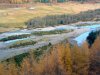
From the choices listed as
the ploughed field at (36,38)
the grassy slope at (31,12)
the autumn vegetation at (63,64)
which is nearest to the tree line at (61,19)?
the grassy slope at (31,12)

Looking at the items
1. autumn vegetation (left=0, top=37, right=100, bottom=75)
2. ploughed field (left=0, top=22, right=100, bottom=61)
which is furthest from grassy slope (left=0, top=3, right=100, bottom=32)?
autumn vegetation (left=0, top=37, right=100, bottom=75)

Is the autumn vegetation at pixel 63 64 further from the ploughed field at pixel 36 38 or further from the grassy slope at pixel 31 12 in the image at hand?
the grassy slope at pixel 31 12

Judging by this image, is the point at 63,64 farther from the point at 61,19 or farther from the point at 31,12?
the point at 31,12

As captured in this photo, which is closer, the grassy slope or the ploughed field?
the ploughed field

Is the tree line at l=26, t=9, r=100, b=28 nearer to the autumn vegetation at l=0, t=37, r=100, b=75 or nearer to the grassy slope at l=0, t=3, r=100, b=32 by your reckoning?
the grassy slope at l=0, t=3, r=100, b=32

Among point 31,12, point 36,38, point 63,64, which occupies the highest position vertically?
point 63,64

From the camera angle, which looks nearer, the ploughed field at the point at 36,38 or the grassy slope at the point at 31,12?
the ploughed field at the point at 36,38

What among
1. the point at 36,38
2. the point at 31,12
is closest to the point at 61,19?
the point at 31,12
